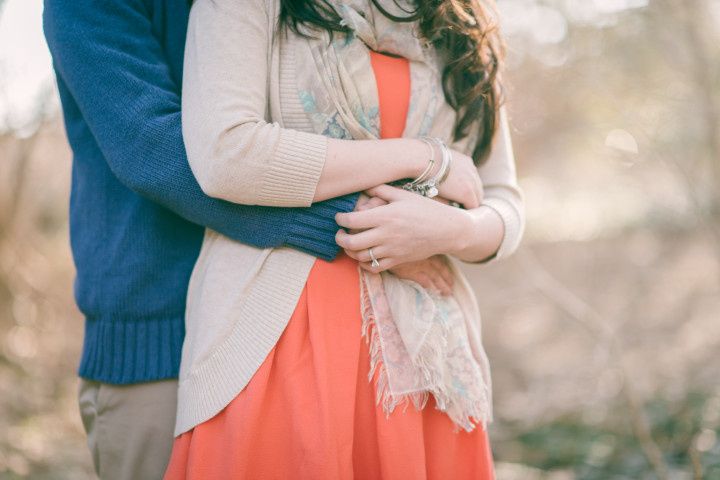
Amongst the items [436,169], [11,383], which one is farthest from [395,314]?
[11,383]

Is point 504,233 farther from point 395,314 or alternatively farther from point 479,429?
point 479,429

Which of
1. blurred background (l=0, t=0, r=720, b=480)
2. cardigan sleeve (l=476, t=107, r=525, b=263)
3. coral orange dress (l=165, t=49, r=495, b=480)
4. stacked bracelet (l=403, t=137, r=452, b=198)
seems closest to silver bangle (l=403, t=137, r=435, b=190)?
stacked bracelet (l=403, t=137, r=452, b=198)

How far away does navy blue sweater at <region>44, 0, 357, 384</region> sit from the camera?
1092 mm

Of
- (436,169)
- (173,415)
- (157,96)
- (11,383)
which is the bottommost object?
(11,383)

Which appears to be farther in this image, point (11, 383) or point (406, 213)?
point (11, 383)

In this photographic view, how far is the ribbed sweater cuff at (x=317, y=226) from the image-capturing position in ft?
3.66

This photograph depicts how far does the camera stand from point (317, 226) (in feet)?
3.67

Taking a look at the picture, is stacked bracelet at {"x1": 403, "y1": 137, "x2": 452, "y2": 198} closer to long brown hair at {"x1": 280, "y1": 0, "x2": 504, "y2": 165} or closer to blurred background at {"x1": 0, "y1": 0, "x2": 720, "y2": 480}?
long brown hair at {"x1": 280, "y1": 0, "x2": 504, "y2": 165}

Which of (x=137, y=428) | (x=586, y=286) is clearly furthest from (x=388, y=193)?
(x=586, y=286)

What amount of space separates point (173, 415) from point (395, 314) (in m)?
0.51

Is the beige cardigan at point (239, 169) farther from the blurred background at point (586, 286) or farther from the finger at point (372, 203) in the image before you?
the blurred background at point (586, 286)

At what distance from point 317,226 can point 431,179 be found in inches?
9.5

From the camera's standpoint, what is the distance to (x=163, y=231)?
1235 mm

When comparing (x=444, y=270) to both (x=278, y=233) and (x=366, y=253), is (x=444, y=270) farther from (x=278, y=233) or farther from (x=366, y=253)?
(x=278, y=233)
